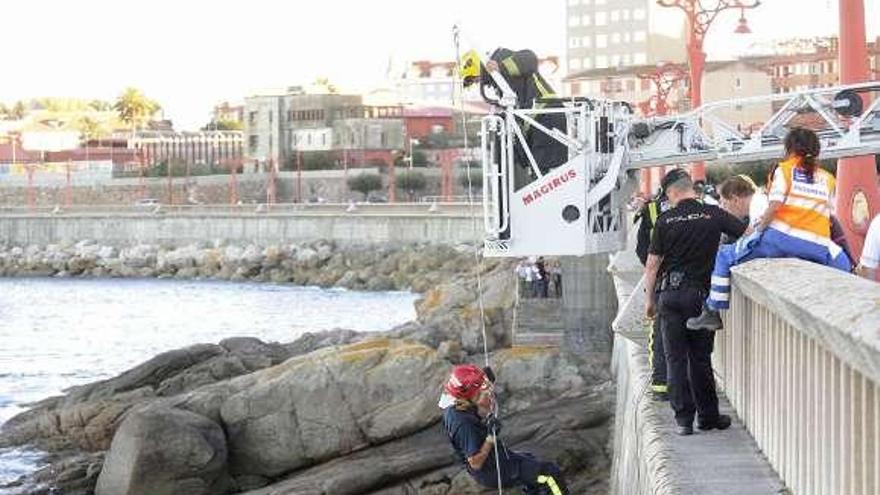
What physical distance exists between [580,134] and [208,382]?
34.5ft

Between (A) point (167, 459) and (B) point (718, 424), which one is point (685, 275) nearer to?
(B) point (718, 424)

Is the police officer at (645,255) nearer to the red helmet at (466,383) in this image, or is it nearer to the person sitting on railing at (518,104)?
the red helmet at (466,383)

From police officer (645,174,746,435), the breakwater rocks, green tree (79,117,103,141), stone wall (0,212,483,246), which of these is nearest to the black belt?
police officer (645,174,746,435)

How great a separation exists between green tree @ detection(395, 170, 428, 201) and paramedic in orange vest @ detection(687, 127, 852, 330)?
104 m

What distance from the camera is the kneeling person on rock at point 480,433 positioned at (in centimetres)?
914

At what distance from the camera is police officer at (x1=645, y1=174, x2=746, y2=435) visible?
8.25 m

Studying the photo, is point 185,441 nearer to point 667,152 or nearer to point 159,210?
point 667,152

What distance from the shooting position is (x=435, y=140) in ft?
433

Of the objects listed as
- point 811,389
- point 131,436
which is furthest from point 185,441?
point 811,389

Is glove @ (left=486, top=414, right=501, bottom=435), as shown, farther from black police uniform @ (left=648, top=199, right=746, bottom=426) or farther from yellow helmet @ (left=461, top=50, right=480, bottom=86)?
yellow helmet @ (left=461, top=50, right=480, bottom=86)

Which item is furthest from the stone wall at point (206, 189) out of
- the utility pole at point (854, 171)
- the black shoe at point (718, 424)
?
the black shoe at point (718, 424)

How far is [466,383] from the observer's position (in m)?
9.12

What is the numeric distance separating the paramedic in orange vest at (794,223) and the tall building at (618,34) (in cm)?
13971

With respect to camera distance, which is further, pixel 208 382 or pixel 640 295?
pixel 208 382
